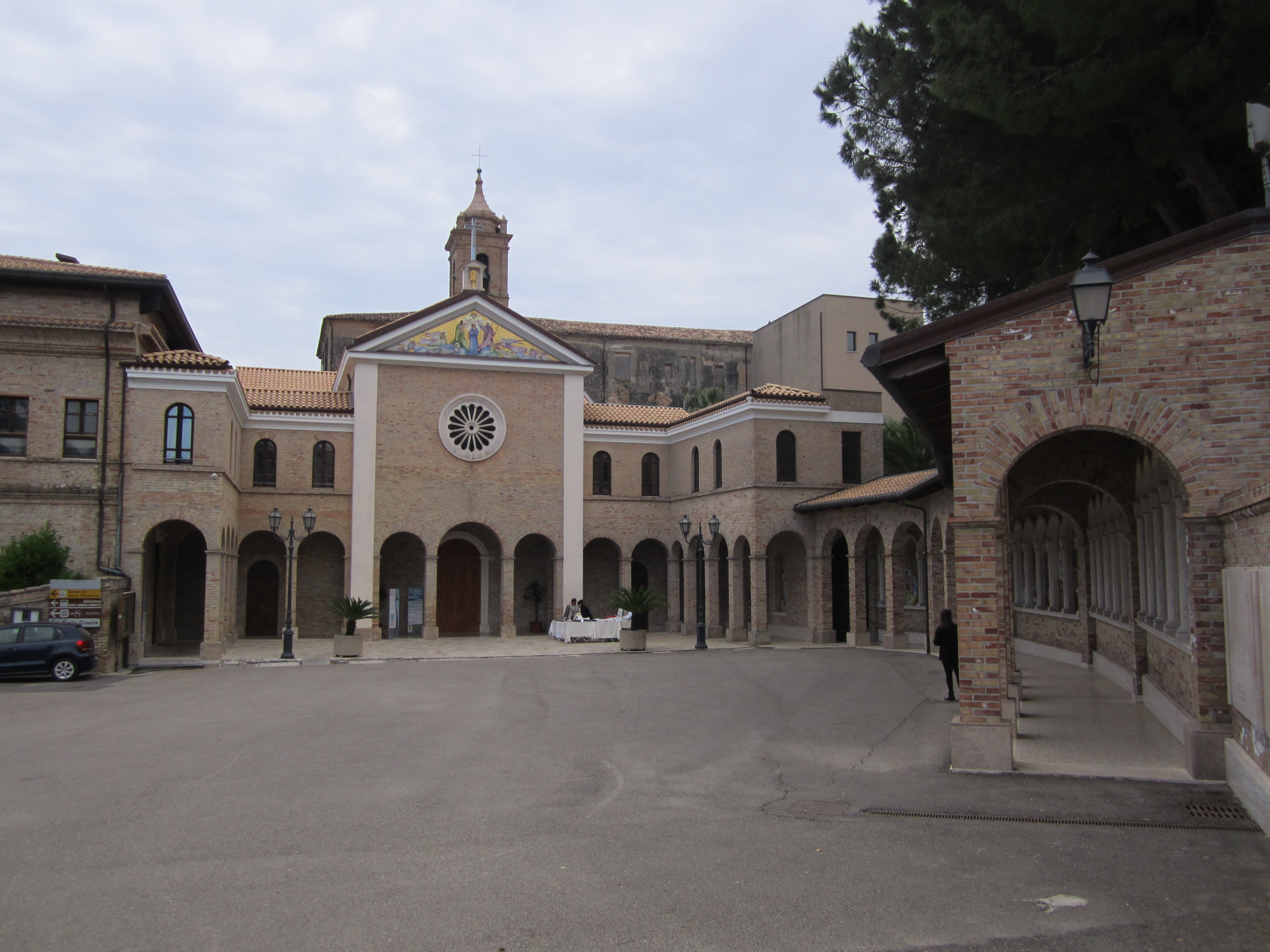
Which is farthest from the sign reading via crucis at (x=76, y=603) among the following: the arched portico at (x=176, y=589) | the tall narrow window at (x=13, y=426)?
the arched portico at (x=176, y=589)

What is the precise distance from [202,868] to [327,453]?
26537mm

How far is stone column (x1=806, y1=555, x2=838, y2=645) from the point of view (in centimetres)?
3055

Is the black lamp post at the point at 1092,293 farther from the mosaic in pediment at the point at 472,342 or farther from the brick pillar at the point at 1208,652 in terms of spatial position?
the mosaic in pediment at the point at 472,342

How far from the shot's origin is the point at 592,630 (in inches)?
1222

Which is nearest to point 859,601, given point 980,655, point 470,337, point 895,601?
point 895,601

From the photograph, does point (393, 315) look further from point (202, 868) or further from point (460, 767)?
point (202, 868)

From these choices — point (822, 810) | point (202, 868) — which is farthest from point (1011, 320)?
point (202, 868)

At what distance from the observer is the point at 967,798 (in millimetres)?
8938

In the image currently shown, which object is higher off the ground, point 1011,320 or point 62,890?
point 1011,320

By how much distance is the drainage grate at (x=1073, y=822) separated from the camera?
25.6ft

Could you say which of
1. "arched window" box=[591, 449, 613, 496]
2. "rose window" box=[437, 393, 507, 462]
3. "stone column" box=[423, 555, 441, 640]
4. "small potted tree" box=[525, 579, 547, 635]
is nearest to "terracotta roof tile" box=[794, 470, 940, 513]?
"arched window" box=[591, 449, 613, 496]

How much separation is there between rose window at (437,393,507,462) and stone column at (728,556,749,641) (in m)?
8.66

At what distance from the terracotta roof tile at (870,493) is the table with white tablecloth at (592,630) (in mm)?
6604

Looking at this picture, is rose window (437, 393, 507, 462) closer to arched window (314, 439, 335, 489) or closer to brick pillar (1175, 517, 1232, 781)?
arched window (314, 439, 335, 489)
